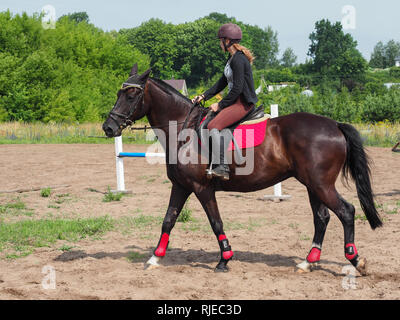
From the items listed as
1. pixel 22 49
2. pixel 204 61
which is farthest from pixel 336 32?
pixel 22 49

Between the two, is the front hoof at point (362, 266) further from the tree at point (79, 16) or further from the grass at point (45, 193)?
the tree at point (79, 16)

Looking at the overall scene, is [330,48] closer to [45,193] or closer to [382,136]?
[382,136]

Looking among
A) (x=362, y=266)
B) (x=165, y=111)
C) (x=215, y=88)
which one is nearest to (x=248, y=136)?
(x=215, y=88)

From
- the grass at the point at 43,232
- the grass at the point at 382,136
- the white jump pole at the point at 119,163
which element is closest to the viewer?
the grass at the point at 43,232

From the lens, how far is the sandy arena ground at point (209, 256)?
480 centimetres

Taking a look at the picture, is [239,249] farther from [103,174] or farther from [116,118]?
[103,174]

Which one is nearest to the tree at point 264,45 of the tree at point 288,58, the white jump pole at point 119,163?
the tree at point 288,58

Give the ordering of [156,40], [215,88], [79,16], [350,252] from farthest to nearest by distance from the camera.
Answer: [79,16] < [156,40] < [215,88] < [350,252]

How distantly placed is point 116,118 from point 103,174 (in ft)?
32.4

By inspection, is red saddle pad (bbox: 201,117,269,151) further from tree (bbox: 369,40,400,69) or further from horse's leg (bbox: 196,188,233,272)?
tree (bbox: 369,40,400,69)

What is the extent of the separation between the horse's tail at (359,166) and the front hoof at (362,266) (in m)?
0.69

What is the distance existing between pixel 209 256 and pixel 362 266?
83.1 inches

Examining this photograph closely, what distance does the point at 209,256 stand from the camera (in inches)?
253

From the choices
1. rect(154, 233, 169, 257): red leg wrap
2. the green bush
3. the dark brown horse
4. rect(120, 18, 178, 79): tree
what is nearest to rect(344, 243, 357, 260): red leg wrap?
the dark brown horse
